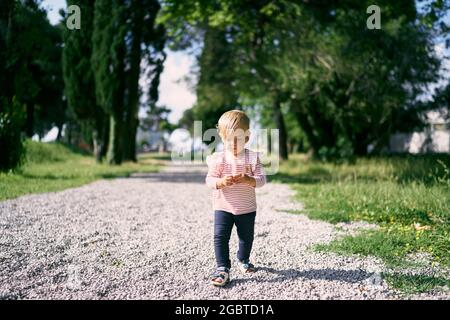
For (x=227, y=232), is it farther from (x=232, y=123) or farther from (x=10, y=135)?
(x=10, y=135)

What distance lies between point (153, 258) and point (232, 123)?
5.50ft

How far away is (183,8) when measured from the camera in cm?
1379

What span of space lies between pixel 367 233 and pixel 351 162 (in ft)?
41.4

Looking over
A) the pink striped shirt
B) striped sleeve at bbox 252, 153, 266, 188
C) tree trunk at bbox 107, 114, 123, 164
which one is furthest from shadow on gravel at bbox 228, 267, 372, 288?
tree trunk at bbox 107, 114, 123, 164

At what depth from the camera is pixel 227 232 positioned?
3.47 meters

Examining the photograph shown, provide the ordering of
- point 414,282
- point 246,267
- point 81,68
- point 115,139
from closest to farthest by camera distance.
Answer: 1. point 414,282
2. point 246,267
3. point 81,68
4. point 115,139

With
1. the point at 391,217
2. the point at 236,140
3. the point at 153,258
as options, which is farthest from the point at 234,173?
the point at 391,217

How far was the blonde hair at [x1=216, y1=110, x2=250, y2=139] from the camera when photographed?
339cm

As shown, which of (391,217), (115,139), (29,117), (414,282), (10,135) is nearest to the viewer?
(414,282)

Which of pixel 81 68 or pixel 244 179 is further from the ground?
pixel 81 68

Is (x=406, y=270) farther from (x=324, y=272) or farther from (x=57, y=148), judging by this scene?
(x=57, y=148)

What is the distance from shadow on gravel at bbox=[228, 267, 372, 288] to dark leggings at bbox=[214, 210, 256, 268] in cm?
23

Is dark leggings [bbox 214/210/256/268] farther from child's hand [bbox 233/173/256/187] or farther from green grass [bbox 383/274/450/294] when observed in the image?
green grass [bbox 383/274/450/294]

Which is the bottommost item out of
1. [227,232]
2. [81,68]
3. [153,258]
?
[153,258]
